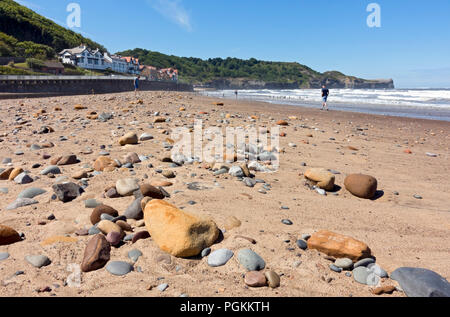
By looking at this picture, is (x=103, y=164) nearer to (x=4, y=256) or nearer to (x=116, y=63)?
(x=4, y=256)

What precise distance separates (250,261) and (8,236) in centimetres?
213

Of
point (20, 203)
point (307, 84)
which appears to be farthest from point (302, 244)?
point (307, 84)

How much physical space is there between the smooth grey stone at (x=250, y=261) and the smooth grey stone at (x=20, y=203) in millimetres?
2589

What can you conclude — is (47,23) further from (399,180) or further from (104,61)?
(399,180)

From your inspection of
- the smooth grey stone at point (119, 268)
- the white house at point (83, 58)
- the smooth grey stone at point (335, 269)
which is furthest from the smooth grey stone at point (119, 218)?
the white house at point (83, 58)

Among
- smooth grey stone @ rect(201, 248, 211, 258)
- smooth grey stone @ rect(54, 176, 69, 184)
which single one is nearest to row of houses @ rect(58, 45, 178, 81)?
smooth grey stone @ rect(54, 176, 69, 184)

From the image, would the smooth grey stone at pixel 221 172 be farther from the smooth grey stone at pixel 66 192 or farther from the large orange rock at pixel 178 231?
the smooth grey stone at pixel 66 192

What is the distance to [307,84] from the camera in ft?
542

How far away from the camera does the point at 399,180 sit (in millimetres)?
4867

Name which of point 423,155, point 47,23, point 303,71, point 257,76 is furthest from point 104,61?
point 303,71

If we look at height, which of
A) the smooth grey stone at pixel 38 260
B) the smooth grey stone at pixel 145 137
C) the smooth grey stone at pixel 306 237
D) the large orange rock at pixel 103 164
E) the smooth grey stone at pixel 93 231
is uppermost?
the smooth grey stone at pixel 145 137

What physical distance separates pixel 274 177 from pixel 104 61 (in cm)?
8967

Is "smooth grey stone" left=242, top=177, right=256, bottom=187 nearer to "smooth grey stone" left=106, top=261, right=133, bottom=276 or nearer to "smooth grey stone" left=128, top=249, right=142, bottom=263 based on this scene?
"smooth grey stone" left=128, top=249, right=142, bottom=263

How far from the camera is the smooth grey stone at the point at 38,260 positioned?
219cm
